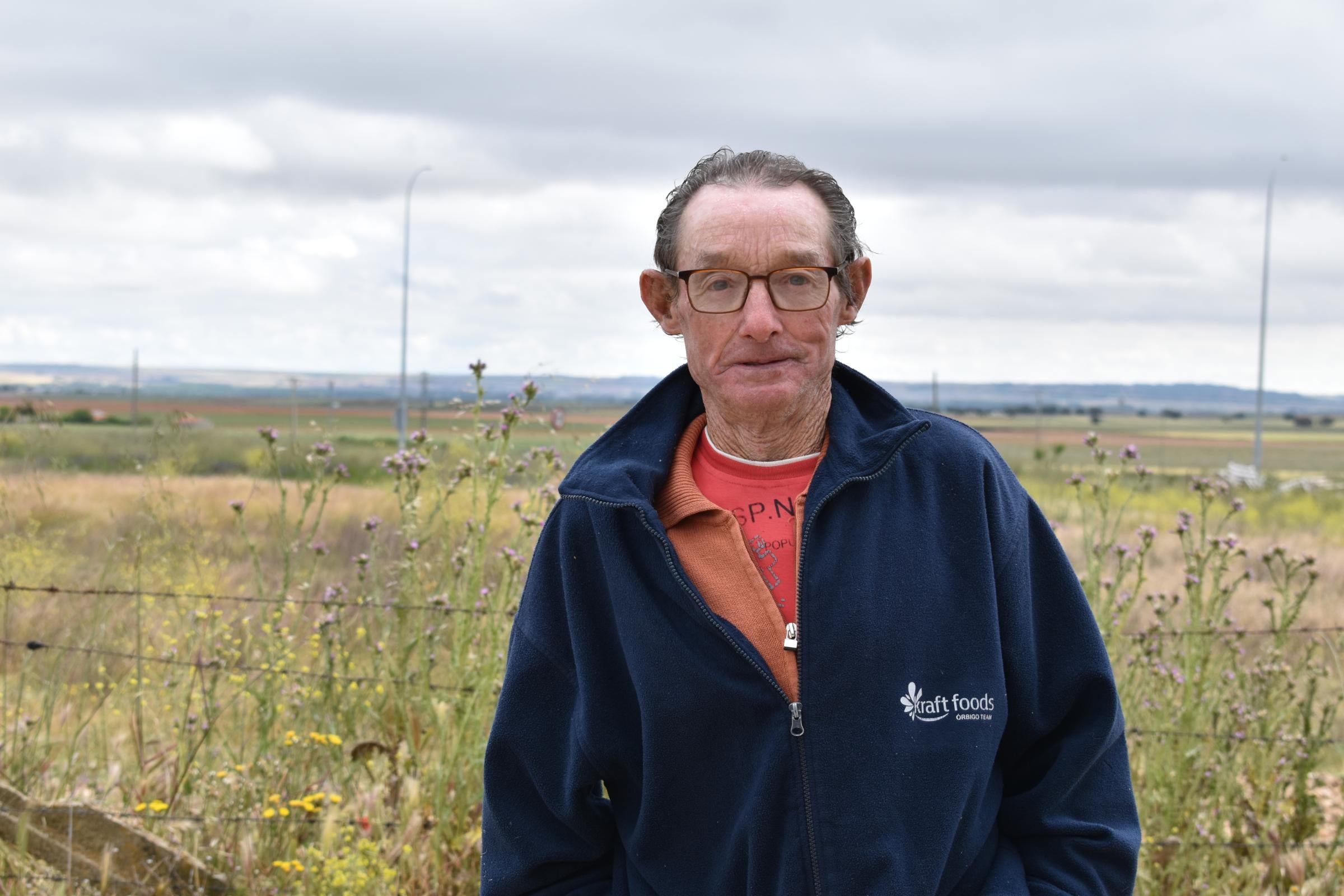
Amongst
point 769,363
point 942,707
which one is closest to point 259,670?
point 769,363

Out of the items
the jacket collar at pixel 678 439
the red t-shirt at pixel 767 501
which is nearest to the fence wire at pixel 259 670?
the jacket collar at pixel 678 439

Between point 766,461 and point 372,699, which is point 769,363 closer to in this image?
point 766,461

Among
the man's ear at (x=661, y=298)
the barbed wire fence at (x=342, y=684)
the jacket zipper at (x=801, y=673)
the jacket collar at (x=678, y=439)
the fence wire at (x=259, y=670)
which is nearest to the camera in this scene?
the jacket zipper at (x=801, y=673)

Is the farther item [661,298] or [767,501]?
[661,298]

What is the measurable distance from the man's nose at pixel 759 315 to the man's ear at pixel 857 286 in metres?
0.21

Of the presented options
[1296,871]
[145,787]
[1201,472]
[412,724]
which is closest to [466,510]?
[412,724]

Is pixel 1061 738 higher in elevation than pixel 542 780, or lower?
higher

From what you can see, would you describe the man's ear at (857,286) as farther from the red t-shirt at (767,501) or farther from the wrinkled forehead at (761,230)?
the red t-shirt at (767,501)

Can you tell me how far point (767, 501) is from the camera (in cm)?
218

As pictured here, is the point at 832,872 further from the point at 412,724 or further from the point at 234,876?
the point at 412,724

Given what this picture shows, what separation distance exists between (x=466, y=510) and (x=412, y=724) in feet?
6.24

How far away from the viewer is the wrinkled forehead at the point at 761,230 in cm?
211

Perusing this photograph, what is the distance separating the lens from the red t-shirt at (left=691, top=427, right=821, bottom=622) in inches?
81.9

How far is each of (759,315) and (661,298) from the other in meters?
0.33
